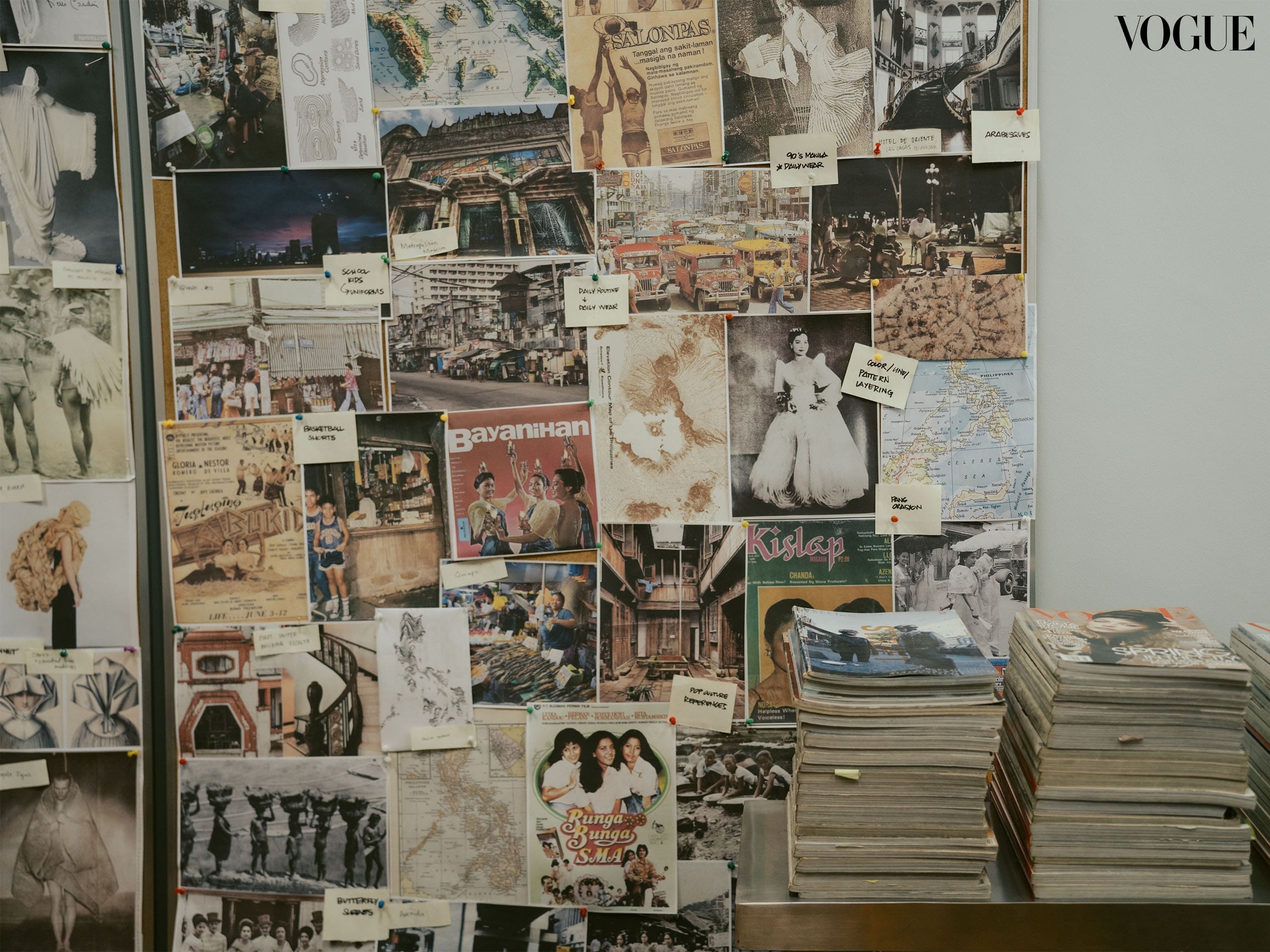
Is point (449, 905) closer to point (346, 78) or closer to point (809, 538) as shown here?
point (809, 538)

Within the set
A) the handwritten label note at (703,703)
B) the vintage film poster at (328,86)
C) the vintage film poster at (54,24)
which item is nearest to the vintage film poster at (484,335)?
the vintage film poster at (328,86)

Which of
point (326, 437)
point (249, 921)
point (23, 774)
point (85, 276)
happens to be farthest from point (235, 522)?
point (249, 921)

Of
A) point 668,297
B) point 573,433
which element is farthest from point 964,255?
point 573,433

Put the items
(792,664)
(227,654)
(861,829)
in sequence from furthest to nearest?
(227,654) < (792,664) < (861,829)

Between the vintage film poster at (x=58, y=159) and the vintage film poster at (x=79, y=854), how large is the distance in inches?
34.2

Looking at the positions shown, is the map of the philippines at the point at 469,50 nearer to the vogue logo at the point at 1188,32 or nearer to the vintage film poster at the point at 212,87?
the vintage film poster at the point at 212,87

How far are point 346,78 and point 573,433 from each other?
685mm

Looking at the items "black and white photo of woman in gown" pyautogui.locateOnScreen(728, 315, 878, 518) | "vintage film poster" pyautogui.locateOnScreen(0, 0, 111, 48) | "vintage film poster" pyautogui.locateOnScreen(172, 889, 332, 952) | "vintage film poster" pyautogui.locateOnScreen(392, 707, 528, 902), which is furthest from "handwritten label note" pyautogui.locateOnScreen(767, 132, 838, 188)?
"vintage film poster" pyautogui.locateOnScreen(172, 889, 332, 952)

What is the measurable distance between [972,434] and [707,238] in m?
0.54

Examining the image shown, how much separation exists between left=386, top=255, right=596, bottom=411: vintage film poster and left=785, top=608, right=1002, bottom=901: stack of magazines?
0.69 m

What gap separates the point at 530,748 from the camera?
1.54m

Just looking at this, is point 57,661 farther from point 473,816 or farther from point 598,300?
point 598,300

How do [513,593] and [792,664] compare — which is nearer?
[792,664]

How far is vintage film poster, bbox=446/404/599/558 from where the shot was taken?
1.51 m
